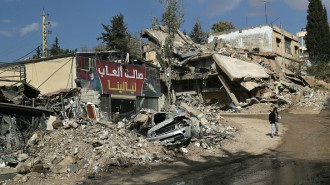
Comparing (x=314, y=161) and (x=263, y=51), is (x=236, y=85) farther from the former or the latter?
(x=314, y=161)

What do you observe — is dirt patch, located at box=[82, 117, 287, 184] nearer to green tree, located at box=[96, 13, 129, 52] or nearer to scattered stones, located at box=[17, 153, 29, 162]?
scattered stones, located at box=[17, 153, 29, 162]

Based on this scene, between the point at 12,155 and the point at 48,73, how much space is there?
9601 millimetres

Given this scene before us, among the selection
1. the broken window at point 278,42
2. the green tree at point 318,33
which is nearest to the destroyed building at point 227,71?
the broken window at point 278,42

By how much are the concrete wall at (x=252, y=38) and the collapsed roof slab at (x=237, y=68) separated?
7147 mm

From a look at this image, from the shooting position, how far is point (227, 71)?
29297 millimetres

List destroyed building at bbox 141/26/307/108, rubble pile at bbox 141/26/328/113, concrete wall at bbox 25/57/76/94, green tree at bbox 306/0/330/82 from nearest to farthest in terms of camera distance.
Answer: concrete wall at bbox 25/57/76/94 → rubble pile at bbox 141/26/328/113 → destroyed building at bbox 141/26/307/108 → green tree at bbox 306/0/330/82

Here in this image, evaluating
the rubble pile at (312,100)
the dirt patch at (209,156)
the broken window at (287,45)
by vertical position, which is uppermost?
the broken window at (287,45)

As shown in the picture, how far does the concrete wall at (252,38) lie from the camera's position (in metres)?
38.8

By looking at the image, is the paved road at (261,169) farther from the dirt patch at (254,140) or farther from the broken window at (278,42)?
the broken window at (278,42)

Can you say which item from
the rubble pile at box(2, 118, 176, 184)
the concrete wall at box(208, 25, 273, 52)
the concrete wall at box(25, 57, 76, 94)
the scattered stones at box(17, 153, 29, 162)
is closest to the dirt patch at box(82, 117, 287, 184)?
the rubble pile at box(2, 118, 176, 184)

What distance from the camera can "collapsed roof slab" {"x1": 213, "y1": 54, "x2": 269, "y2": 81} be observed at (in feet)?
95.2

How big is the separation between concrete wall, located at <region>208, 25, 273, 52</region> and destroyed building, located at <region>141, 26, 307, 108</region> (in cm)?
13

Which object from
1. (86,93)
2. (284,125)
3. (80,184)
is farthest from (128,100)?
(80,184)

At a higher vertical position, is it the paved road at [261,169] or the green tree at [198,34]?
the green tree at [198,34]
